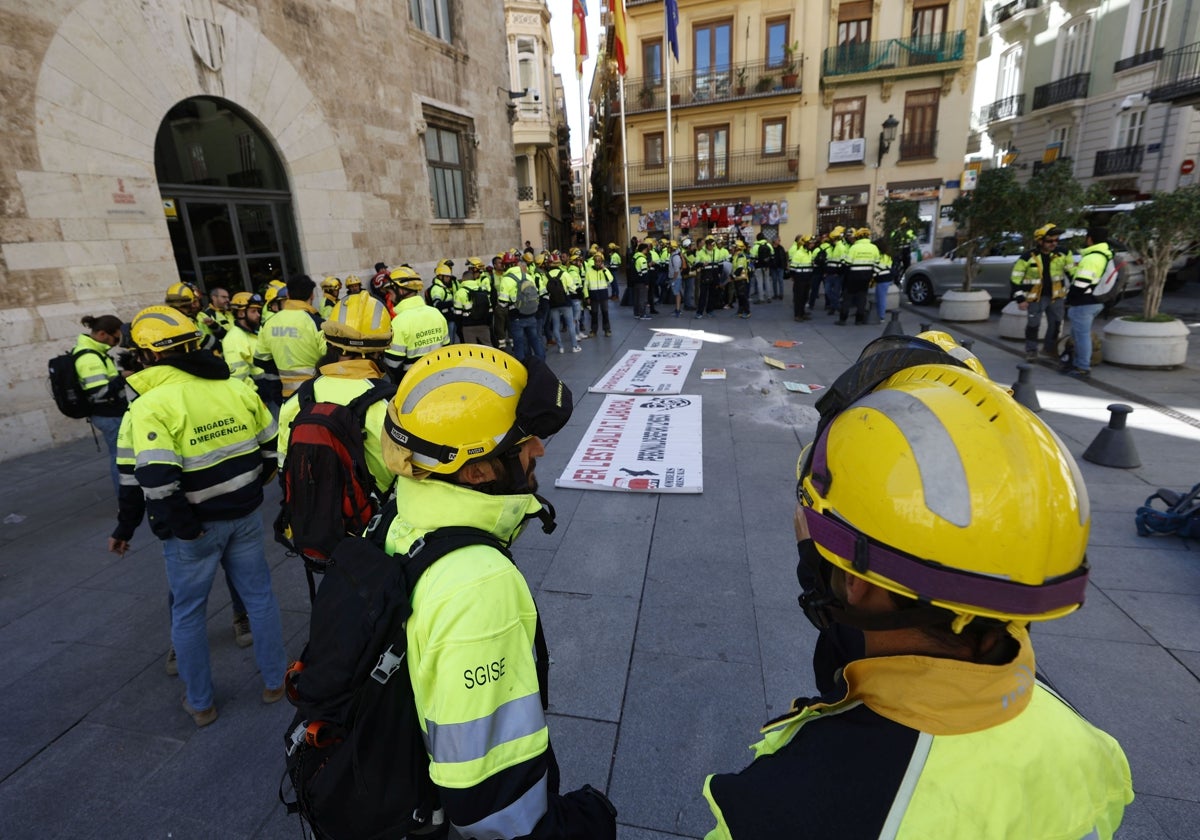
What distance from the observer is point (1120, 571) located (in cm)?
392

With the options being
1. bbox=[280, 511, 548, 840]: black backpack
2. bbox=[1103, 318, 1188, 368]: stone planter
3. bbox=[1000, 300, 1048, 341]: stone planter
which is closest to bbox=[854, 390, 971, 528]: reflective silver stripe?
bbox=[280, 511, 548, 840]: black backpack

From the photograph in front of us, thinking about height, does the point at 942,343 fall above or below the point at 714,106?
below

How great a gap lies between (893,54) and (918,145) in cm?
399

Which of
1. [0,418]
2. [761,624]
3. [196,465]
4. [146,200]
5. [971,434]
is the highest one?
[146,200]

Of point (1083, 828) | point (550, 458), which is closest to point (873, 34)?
point (550, 458)

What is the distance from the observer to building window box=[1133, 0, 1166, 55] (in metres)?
20.3

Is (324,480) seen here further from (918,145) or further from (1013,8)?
(1013,8)

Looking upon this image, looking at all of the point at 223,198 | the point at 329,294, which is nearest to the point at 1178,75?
the point at 329,294

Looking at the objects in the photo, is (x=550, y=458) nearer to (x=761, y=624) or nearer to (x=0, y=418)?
(x=761, y=624)

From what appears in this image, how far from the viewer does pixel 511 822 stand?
4.13 feet

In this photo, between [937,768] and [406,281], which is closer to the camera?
[937,768]

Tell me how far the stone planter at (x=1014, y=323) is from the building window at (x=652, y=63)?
21.7m

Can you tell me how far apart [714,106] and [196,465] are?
94.2ft

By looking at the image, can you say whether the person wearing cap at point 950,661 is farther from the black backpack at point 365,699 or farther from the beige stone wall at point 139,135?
the beige stone wall at point 139,135
